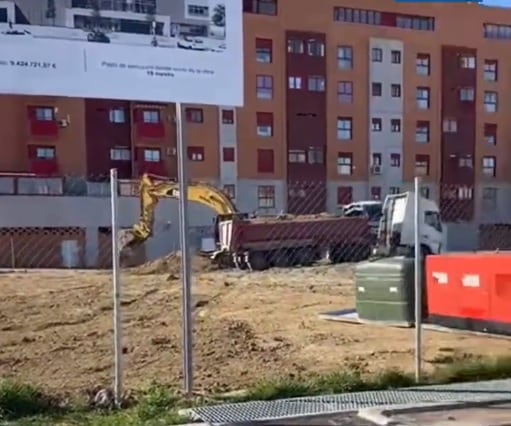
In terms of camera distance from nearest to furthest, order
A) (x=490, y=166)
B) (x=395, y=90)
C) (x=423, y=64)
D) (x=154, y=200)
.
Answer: (x=154, y=200) → (x=395, y=90) → (x=423, y=64) → (x=490, y=166)

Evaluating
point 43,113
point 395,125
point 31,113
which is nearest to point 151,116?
point 43,113

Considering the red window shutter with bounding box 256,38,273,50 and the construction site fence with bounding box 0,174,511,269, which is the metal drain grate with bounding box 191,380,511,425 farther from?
the red window shutter with bounding box 256,38,273,50

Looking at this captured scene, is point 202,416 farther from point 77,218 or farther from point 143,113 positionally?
point 143,113

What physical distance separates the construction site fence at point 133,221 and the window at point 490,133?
572 cm

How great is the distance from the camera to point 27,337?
14.3 meters

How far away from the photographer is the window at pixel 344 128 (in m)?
54.1

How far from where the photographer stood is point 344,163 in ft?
178

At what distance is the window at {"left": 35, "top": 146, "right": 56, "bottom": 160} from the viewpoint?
45.4m

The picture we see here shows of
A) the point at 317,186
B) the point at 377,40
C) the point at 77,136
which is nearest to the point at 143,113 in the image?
the point at 77,136

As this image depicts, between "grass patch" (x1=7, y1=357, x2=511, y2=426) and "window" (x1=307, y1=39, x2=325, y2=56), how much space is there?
152 feet

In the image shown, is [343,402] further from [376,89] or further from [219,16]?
[376,89]

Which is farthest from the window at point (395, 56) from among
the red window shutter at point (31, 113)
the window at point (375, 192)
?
the red window shutter at point (31, 113)

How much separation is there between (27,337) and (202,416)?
30.1 feet

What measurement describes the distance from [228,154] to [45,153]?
1081cm
